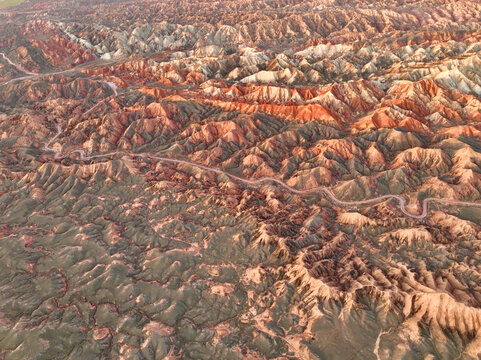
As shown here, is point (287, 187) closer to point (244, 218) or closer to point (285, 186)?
point (285, 186)

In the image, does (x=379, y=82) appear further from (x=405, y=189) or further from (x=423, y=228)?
(x=423, y=228)

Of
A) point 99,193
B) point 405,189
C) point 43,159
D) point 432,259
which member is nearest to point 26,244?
point 99,193

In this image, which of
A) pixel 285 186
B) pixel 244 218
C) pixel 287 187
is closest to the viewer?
pixel 244 218

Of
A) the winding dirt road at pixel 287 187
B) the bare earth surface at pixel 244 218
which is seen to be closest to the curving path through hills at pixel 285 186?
the winding dirt road at pixel 287 187

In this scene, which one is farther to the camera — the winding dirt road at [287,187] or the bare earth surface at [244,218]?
the winding dirt road at [287,187]

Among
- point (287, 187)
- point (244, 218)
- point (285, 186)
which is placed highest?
point (244, 218)

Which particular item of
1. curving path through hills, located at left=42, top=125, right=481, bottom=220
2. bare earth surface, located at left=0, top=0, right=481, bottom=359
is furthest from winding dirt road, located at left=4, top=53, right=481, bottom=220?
bare earth surface, located at left=0, top=0, right=481, bottom=359

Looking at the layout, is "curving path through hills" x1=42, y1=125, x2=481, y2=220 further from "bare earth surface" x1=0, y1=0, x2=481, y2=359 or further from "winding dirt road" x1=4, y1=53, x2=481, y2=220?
"bare earth surface" x1=0, y1=0, x2=481, y2=359

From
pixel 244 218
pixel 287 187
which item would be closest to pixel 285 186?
pixel 287 187

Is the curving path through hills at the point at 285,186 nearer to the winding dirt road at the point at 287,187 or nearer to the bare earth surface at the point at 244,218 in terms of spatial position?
the winding dirt road at the point at 287,187
